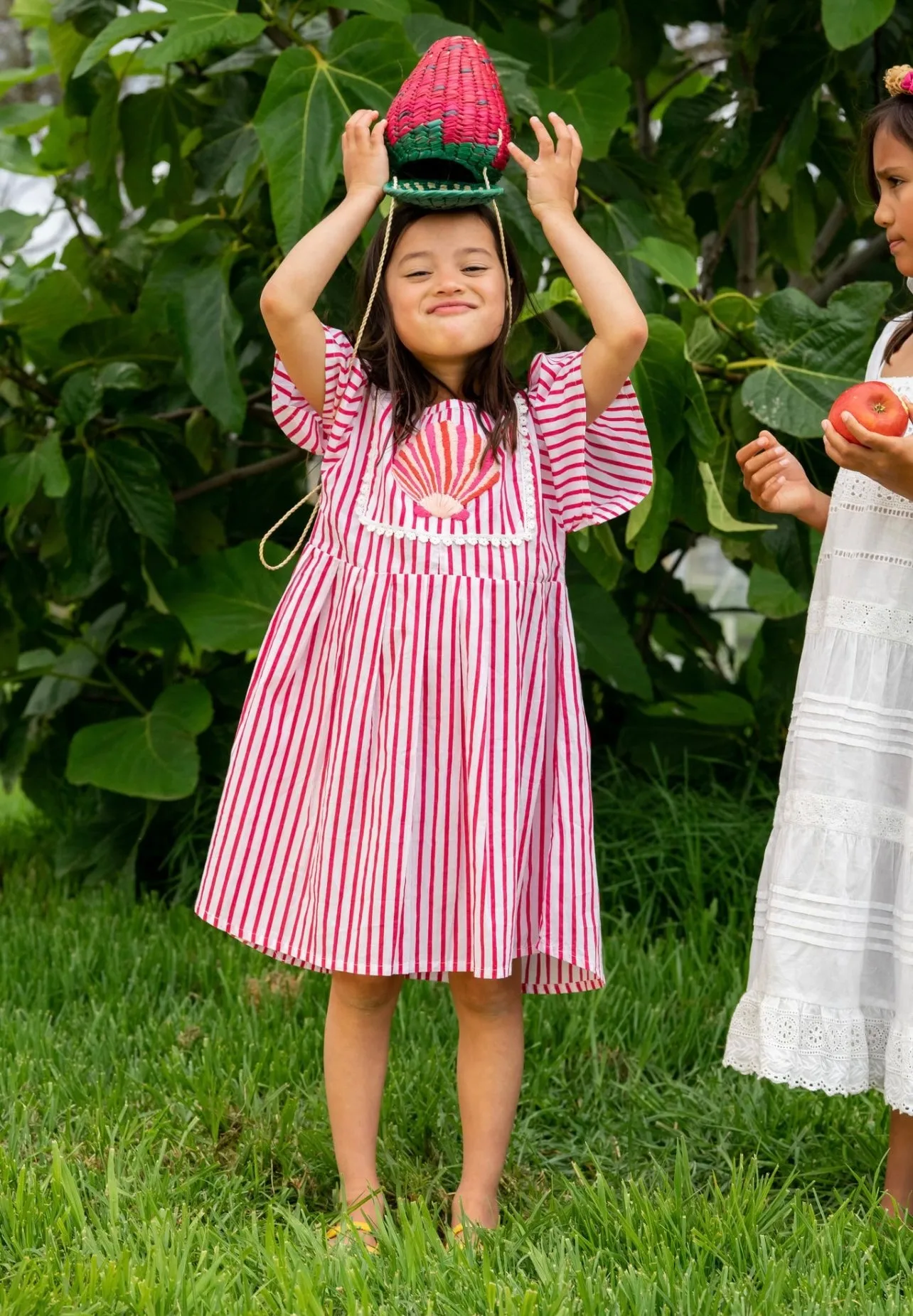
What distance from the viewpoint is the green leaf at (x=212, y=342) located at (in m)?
2.72

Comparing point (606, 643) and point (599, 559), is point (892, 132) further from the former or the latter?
point (606, 643)

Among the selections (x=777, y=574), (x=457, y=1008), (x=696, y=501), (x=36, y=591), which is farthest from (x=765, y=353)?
(x=36, y=591)

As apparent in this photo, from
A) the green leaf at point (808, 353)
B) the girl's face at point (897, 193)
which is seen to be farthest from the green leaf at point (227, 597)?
the girl's face at point (897, 193)

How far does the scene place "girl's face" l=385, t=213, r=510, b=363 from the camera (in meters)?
1.96

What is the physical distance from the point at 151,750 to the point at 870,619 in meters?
1.72

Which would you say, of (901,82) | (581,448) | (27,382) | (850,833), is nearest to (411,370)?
(581,448)

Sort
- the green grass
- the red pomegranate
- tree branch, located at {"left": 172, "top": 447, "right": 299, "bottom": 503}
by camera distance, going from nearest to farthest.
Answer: the green grass < the red pomegranate < tree branch, located at {"left": 172, "top": 447, "right": 299, "bottom": 503}

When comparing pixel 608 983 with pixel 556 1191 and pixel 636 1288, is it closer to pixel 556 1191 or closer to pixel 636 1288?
pixel 556 1191

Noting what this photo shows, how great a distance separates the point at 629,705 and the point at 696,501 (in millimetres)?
1180

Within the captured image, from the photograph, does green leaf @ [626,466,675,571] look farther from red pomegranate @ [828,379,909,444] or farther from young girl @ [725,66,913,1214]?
red pomegranate @ [828,379,909,444]

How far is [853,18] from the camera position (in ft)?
8.04

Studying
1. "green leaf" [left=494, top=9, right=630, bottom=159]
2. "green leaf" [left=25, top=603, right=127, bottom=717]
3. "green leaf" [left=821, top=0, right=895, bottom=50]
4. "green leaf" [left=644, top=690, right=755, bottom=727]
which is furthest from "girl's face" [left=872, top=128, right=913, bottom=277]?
"green leaf" [left=25, top=603, right=127, bottom=717]

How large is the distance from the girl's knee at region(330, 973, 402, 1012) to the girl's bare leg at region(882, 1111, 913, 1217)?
64 centimetres

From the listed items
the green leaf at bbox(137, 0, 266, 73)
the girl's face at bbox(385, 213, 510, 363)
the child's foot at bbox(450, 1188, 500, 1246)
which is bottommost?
the child's foot at bbox(450, 1188, 500, 1246)
